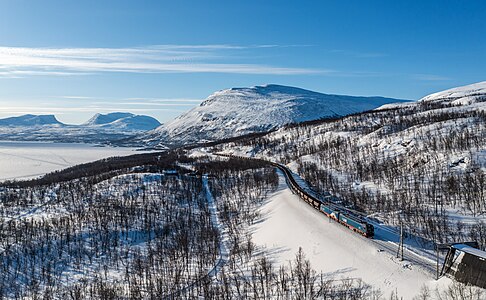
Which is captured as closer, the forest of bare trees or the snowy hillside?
the snowy hillside

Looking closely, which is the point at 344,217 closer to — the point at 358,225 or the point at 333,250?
the point at 358,225

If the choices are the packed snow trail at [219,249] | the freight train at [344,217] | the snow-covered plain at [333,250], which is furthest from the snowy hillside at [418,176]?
the packed snow trail at [219,249]

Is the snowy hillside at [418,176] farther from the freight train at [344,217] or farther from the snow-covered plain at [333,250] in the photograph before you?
the snow-covered plain at [333,250]

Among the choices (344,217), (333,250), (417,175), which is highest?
(417,175)

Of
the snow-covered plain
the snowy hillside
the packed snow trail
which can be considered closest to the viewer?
the snow-covered plain

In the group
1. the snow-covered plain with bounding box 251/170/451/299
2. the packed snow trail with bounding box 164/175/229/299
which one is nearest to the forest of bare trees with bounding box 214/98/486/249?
the snow-covered plain with bounding box 251/170/451/299

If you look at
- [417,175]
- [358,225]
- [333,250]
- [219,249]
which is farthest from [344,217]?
[417,175]

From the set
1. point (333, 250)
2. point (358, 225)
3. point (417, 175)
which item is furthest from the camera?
point (417, 175)

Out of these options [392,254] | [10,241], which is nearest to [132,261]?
[10,241]

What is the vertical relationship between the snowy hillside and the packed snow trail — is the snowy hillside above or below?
above

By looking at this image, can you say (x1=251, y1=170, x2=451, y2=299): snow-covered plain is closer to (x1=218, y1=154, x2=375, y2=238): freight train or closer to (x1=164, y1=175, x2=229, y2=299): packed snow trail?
(x1=218, y1=154, x2=375, y2=238): freight train
